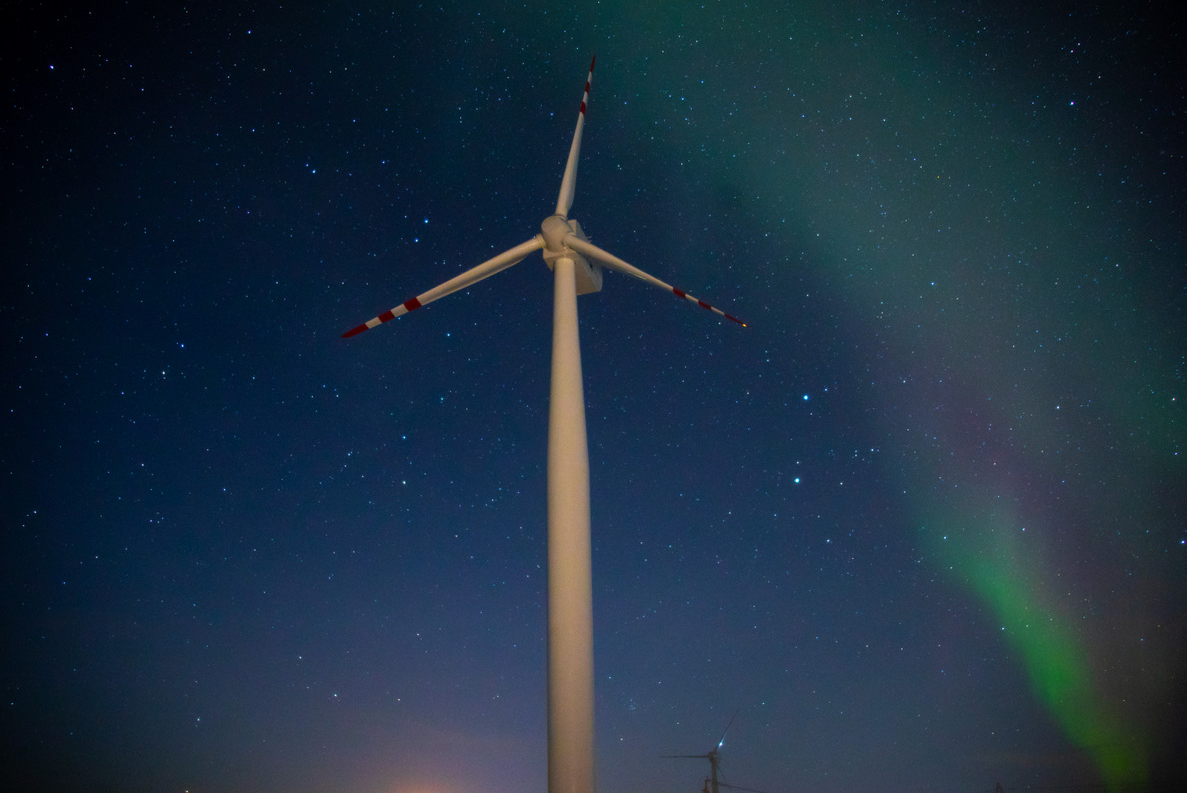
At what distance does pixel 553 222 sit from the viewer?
13.4m

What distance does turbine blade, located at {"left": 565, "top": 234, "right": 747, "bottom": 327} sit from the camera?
43.7 feet

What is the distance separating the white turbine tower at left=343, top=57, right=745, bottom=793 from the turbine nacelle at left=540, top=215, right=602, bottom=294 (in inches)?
0.7

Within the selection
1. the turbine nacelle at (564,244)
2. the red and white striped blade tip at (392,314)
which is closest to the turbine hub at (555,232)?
the turbine nacelle at (564,244)

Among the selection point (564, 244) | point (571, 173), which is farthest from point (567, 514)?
point (571, 173)

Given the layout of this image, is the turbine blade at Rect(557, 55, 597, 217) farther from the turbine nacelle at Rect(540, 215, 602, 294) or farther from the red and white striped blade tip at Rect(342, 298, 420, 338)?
the red and white striped blade tip at Rect(342, 298, 420, 338)

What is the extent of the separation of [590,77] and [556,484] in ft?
35.0

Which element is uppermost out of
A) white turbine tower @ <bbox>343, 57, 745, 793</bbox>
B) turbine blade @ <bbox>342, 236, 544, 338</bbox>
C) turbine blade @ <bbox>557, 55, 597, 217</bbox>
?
turbine blade @ <bbox>557, 55, 597, 217</bbox>

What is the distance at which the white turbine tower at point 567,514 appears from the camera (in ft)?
29.1

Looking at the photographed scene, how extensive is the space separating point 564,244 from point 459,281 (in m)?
2.17

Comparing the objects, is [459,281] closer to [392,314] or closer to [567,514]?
[392,314]

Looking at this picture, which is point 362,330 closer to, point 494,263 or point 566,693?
point 494,263

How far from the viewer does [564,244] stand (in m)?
13.3

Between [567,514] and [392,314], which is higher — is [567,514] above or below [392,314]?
below

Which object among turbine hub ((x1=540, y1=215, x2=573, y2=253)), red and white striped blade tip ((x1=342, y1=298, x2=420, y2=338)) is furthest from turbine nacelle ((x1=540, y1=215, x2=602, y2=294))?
red and white striped blade tip ((x1=342, y1=298, x2=420, y2=338))
